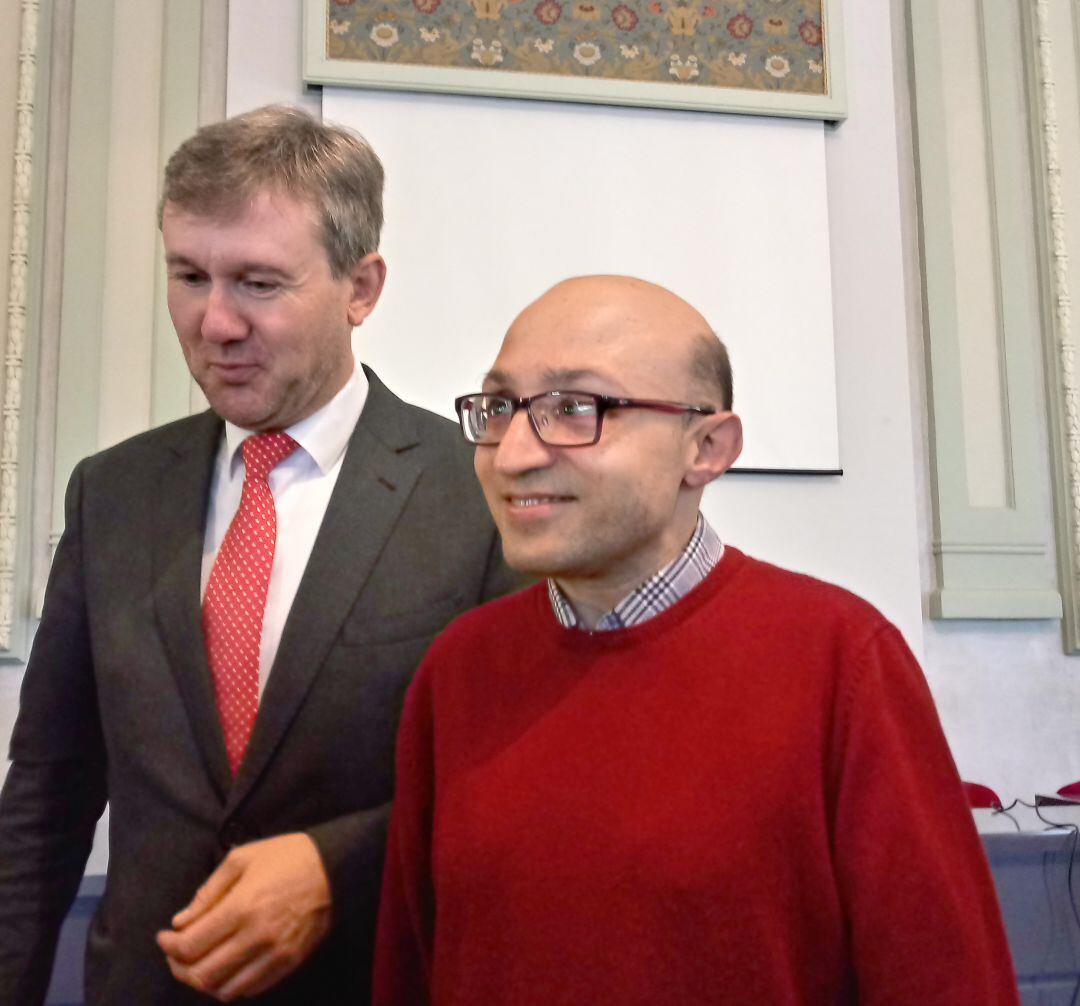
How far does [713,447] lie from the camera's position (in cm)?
114

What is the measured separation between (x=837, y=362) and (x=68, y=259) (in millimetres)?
2190

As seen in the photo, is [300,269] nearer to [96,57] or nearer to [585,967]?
[585,967]

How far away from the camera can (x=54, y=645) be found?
4.56ft

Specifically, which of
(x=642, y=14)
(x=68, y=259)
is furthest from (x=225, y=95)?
(x=642, y=14)

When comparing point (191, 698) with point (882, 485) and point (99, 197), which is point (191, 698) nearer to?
point (99, 197)

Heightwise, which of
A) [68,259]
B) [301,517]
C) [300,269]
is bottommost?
[301,517]

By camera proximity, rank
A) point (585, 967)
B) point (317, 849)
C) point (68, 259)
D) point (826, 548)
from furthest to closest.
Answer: point (826, 548) → point (68, 259) → point (317, 849) → point (585, 967)

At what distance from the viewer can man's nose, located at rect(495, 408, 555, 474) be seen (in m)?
1.05

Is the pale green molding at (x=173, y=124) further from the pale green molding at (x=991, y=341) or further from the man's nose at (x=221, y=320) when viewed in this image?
the pale green molding at (x=991, y=341)

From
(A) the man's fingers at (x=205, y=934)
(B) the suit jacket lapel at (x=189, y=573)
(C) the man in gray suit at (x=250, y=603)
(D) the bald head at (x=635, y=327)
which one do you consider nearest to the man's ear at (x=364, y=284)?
(C) the man in gray suit at (x=250, y=603)

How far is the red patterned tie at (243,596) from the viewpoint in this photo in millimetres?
1273

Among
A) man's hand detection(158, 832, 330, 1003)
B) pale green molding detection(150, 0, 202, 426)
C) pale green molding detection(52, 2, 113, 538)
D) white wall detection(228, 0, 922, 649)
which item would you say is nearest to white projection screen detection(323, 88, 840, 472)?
white wall detection(228, 0, 922, 649)

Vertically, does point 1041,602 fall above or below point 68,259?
below

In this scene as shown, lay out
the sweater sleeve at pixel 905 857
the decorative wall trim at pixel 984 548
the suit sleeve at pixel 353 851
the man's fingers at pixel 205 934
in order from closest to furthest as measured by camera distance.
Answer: the sweater sleeve at pixel 905 857, the man's fingers at pixel 205 934, the suit sleeve at pixel 353 851, the decorative wall trim at pixel 984 548
